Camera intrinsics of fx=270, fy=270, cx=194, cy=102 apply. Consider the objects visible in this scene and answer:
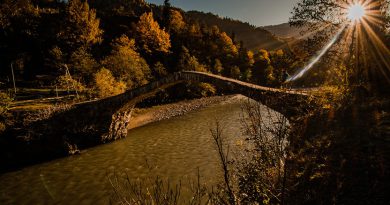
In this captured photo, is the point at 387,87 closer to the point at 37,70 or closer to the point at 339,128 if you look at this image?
the point at 339,128

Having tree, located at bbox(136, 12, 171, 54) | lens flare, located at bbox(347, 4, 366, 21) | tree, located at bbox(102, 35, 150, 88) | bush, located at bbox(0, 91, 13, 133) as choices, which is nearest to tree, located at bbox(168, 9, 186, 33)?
tree, located at bbox(136, 12, 171, 54)

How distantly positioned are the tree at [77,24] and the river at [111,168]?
102 ft

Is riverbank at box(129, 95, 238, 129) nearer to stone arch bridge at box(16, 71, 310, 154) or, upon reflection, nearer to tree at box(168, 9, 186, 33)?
stone arch bridge at box(16, 71, 310, 154)

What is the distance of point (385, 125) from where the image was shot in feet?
25.9

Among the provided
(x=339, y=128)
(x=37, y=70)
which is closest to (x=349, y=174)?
(x=339, y=128)

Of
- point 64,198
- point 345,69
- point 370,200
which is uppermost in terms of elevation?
point 345,69

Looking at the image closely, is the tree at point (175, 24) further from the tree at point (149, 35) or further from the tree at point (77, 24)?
the tree at point (77, 24)

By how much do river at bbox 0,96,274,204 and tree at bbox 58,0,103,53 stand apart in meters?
31.1

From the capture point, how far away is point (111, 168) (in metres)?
17.8

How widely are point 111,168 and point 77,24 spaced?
127 feet

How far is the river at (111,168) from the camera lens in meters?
14.3

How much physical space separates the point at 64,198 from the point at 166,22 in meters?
72.2

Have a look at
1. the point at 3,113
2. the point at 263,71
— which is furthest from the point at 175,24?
the point at 3,113

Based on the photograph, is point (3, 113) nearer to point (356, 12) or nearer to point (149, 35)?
point (356, 12)
